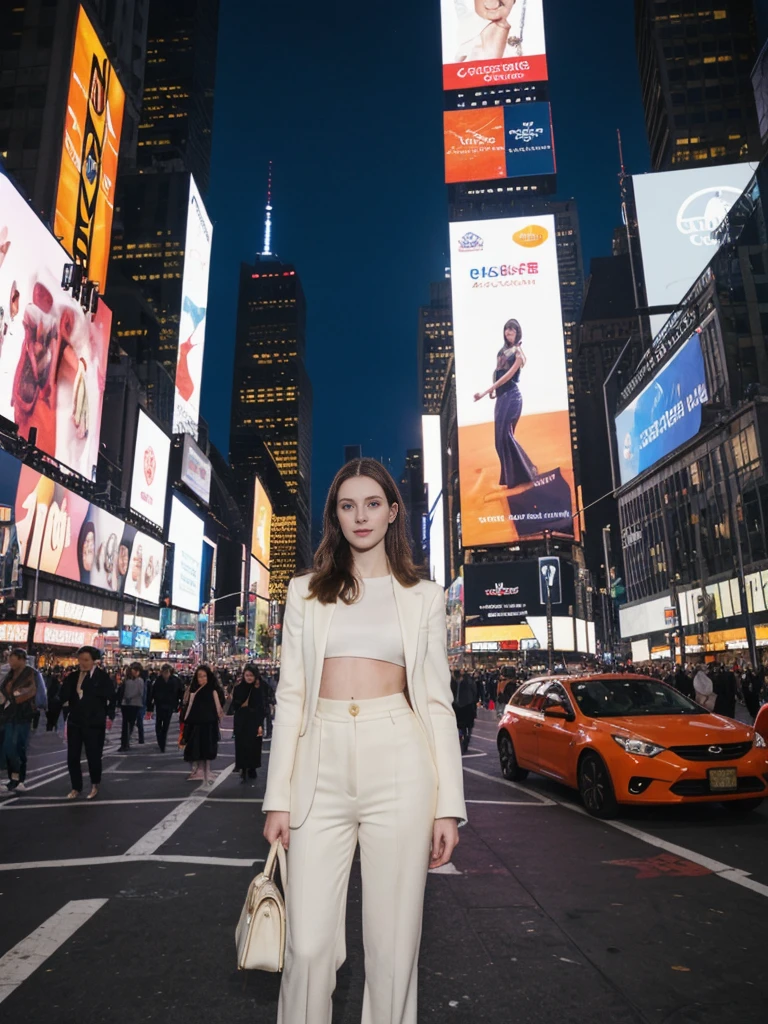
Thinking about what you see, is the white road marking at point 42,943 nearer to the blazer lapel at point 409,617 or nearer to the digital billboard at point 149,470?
the blazer lapel at point 409,617

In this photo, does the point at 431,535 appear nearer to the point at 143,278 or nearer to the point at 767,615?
the point at 143,278

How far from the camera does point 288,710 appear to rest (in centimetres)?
243

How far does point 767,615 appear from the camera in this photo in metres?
46.9

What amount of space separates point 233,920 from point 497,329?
81.3 metres

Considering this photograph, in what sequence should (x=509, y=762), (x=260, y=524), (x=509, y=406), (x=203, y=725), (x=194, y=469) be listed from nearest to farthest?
(x=203, y=725) → (x=509, y=762) → (x=509, y=406) → (x=194, y=469) → (x=260, y=524)

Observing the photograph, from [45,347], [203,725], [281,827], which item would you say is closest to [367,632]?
[281,827]

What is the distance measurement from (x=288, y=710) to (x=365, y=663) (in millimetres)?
300

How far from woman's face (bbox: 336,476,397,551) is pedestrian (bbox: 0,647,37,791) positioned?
29.4 feet

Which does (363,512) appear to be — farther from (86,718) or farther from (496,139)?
(496,139)

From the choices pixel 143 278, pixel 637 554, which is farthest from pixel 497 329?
pixel 143 278

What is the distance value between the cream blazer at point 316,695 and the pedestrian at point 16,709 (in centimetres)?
891

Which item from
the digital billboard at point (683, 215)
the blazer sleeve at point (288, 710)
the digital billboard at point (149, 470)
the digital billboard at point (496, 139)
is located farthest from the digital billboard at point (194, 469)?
A: the blazer sleeve at point (288, 710)

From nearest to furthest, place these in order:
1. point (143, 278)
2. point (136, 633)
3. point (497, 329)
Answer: point (136, 633) < point (497, 329) < point (143, 278)

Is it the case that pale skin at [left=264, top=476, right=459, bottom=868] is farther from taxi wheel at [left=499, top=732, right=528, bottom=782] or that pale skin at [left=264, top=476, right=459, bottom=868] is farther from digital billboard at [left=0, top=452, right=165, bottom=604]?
digital billboard at [left=0, top=452, right=165, bottom=604]
